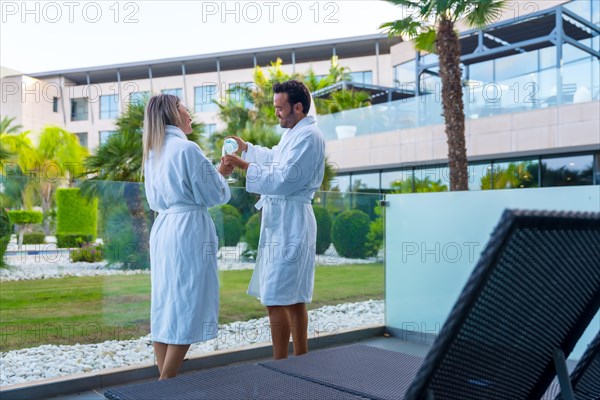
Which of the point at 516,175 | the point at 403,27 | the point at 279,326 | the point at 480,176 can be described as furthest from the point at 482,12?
the point at 279,326

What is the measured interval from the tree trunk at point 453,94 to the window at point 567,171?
570cm

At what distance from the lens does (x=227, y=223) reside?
15.5 ft

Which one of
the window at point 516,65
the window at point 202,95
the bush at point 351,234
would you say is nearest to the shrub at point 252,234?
the bush at point 351,234

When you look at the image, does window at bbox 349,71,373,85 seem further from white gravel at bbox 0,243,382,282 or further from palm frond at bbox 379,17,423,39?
white gravel at bbox 0,243,382,282

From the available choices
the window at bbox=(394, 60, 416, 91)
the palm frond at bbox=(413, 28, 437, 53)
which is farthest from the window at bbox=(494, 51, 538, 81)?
the palm frond at bbox=(413, 28, 437, 53)

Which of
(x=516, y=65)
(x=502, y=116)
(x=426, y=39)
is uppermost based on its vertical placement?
(x=516, y=65)

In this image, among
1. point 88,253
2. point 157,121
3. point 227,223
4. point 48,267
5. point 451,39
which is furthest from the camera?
point 451,39

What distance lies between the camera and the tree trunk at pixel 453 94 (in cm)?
1031

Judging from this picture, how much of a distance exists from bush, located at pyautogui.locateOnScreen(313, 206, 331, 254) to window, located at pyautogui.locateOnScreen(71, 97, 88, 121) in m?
41.9

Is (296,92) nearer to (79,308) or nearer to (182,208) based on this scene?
(182,208)

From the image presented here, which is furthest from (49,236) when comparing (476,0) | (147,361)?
(476,0)

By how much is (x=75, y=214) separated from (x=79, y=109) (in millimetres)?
43493

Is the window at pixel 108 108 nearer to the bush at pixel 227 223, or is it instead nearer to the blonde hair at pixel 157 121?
the bush at pixel 227 223

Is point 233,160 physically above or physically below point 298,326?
above
